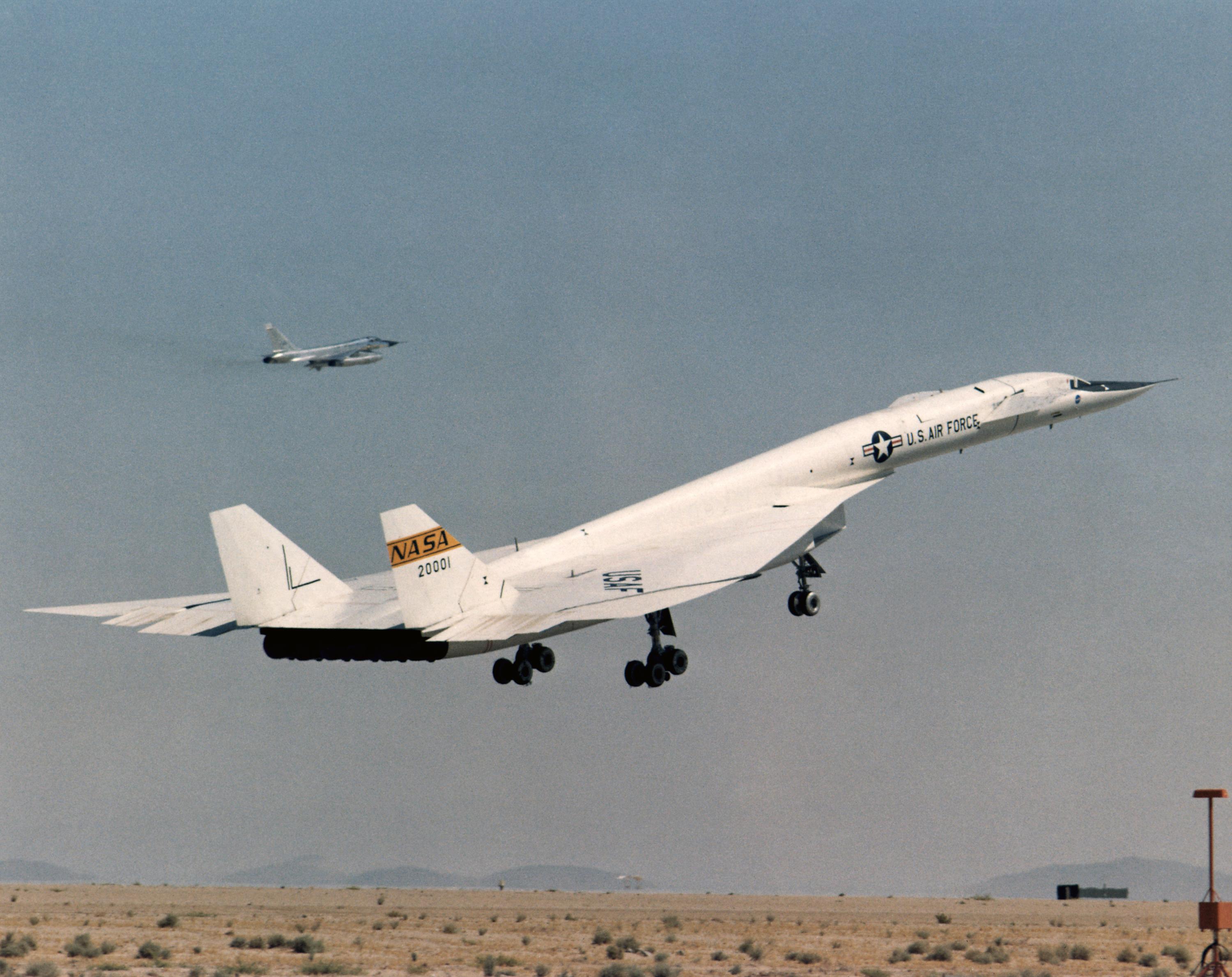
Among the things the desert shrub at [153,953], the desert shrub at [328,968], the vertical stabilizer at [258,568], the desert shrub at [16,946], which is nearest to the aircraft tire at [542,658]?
the vertical stabilizer at [258,568]

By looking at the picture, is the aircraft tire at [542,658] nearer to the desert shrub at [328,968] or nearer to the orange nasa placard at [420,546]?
the orange nasa placard at [420,546]

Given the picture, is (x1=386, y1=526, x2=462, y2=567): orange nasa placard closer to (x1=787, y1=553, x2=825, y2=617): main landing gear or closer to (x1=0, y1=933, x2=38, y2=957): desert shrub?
(x1=787, y1=553, x2=825, y2=617): main landing gear

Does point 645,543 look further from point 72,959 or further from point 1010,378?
point 72,959

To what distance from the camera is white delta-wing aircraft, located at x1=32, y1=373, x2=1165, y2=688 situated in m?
29.2

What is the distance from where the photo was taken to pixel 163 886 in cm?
7662

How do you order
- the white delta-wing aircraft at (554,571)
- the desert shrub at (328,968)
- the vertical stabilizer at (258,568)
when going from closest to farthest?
the white delta-wing aircraft at (554,571)
the vertical stabilizer at (258,568)
the desert shrub at (328,968)

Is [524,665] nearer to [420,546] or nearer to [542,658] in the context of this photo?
[542,658]

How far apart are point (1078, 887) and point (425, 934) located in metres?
34.7

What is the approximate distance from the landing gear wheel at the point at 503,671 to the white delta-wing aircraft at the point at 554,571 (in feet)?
0.10

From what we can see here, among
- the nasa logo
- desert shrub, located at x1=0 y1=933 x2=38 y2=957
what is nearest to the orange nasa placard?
the nasa logo

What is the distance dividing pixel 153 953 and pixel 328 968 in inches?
221

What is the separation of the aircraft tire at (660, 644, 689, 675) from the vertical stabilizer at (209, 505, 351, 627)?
7314 mm

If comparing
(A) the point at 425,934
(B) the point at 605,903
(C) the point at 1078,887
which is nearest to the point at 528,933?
(A) the point at 425,934

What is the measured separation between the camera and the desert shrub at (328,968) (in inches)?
1668
